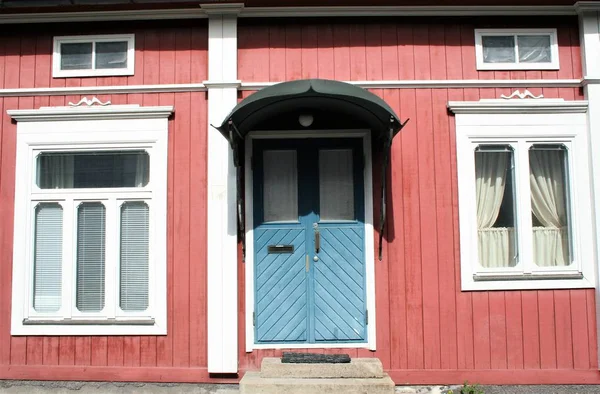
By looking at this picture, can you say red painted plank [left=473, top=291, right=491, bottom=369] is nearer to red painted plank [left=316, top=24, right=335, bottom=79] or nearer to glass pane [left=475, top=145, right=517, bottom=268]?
glass pane [left=475, top=145, right=517, bottom=268]

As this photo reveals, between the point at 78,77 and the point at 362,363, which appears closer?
the point at 362,363

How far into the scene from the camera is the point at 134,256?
5988 mm

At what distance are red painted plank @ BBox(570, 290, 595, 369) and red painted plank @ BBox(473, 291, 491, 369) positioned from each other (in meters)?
0.92

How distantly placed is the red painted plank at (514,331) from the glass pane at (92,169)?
13.9 ft

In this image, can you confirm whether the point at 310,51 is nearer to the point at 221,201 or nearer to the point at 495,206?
the point at 221,201

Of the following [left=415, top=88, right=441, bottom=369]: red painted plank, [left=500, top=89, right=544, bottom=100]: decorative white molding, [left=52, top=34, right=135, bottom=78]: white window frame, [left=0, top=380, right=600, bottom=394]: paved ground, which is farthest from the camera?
[left=52, top=34, right=135, bottom=78]: white window frame

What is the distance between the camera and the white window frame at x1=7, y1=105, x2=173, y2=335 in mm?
5887

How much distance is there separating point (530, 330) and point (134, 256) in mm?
4398

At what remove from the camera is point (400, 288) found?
233 inches

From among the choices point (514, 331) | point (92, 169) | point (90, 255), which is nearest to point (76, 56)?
point (92, 169)

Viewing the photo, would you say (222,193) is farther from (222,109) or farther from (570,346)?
(570,346)

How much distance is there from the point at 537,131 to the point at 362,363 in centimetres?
319

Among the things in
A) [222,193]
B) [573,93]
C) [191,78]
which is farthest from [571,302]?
[191,78]

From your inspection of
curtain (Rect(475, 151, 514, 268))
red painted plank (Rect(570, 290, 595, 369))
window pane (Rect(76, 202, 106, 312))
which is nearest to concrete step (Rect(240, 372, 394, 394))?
curtain (Rect(475, 151, 514, 268))
